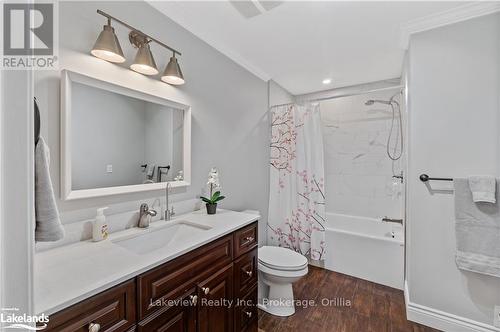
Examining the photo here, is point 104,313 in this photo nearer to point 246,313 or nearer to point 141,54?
point 246,313

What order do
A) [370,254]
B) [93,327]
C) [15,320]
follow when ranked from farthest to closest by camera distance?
[370,254] < [93,327] < [15,320]

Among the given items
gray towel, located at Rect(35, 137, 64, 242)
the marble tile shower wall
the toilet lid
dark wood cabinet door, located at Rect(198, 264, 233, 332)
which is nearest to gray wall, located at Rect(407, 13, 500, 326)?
the toilet lid

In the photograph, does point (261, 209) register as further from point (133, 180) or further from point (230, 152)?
point (133, 180)

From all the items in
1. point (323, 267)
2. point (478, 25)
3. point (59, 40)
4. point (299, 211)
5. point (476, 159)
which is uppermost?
point (478, 25)

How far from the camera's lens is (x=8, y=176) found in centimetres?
42

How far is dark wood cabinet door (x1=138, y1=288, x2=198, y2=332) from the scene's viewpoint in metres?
0.93

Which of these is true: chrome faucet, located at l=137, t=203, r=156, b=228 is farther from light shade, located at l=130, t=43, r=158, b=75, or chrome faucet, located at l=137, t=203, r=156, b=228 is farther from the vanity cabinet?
light shade, located at l=130, t=43, r=158, b=75

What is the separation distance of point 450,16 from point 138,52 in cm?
221

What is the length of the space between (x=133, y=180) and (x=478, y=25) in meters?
2.63

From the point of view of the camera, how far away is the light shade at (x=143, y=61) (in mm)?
1309

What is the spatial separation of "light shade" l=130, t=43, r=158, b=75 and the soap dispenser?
83cm

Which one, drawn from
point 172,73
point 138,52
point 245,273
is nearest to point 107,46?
point 138,52

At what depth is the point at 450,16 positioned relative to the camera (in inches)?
66.1

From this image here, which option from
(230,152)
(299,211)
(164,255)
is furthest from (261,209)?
(164,255)
